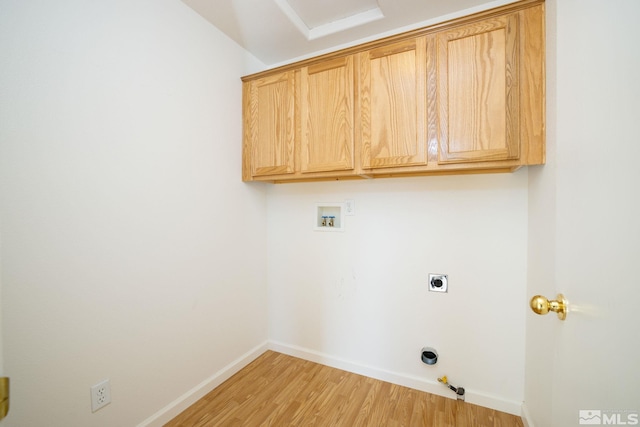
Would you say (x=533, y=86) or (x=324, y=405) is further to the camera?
(x=324, y=405)

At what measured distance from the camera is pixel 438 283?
1.75 m

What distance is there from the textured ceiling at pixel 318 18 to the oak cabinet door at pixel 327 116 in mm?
340

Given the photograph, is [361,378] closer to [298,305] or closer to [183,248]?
[298,305]

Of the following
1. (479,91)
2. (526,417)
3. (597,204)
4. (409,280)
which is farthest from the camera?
(409,280)

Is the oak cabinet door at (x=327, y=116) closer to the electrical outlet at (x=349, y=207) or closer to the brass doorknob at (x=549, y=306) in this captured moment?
the electrical outlet at (x=349, y=207)

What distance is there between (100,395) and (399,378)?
5.74 feet

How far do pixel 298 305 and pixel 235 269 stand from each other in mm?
627

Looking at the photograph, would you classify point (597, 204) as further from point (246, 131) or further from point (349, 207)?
point (246, 131)

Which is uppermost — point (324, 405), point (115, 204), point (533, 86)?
point (533, 86)

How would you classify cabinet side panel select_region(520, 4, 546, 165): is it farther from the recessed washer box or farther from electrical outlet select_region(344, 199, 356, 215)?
the recessed washer box

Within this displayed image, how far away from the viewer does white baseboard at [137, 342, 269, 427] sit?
58.9 inches

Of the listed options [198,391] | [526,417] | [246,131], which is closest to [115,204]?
[246,131]

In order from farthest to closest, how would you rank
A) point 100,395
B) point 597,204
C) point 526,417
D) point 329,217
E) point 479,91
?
point 329,217 < point 526,417 < point 479,91 < point 100,395 < point 597,204

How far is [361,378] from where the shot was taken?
194 centimetres
